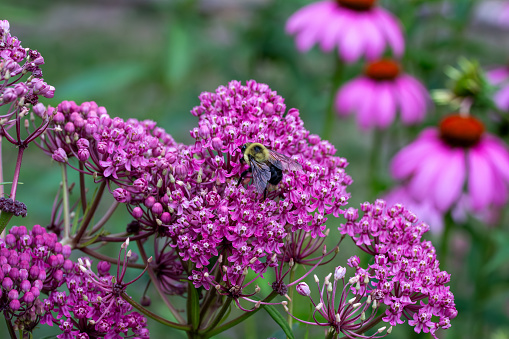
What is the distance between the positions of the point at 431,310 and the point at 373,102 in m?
2.27

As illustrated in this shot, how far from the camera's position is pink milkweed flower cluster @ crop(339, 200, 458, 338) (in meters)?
1.15

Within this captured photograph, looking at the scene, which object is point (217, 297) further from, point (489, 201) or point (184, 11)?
point (184, 11)

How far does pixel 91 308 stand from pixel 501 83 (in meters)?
2.42

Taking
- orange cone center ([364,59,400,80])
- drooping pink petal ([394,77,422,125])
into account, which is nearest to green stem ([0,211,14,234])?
drooping pink petal ([394,77,422,125])

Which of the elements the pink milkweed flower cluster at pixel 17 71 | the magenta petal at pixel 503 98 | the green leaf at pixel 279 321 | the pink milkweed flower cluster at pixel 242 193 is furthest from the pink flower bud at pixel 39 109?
the magenta petal at pixel 503 98

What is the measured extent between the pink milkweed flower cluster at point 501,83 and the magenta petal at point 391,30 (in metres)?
0.45

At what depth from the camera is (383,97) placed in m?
3.32

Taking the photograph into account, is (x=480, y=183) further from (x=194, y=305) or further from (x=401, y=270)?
(x=194, y=305)

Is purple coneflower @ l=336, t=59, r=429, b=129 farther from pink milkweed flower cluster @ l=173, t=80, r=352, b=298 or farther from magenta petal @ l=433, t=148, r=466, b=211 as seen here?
pink milkweed flower cluster @ l=173, t=80, r=352, b=298

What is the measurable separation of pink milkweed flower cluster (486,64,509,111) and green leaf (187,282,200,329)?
6.68 ft

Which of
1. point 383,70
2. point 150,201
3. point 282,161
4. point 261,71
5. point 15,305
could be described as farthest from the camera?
point 261,71

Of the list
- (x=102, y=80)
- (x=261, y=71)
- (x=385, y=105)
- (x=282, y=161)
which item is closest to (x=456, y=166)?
(x=385, y=105)

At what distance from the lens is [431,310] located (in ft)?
3.78

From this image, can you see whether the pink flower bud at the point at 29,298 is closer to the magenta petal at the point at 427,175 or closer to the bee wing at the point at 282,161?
the bee wing at the point at 282,161
